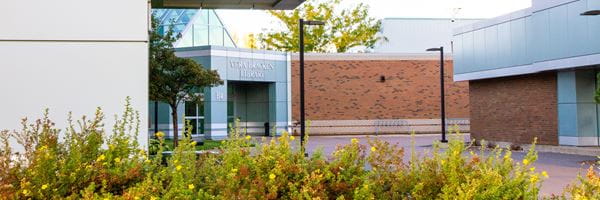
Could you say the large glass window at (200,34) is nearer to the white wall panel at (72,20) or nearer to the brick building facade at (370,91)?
the brick building facade at (370,91)

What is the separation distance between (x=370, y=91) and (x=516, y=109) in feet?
59.7

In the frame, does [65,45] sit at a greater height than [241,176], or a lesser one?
greater

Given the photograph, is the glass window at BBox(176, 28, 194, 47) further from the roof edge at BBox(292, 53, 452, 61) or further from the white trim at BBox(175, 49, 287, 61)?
the roof edge at BBox(292, 53, 452, 61)

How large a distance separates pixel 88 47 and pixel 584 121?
20249 mm

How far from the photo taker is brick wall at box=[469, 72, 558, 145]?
998 inches

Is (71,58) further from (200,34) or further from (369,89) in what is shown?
(369,89)

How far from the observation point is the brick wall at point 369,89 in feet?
→ 145

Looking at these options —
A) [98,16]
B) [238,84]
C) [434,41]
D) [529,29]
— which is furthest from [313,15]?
[98,16]

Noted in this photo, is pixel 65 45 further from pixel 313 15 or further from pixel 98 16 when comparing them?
pixel 313 15

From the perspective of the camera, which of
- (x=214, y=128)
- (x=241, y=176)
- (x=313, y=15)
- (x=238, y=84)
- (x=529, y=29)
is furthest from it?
(x=313, y=15)

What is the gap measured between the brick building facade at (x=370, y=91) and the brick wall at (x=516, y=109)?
1460cm

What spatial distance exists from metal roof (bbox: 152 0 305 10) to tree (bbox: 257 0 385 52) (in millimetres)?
43389

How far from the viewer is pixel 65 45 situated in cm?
750

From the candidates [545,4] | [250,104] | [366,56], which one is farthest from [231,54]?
[545,4]
